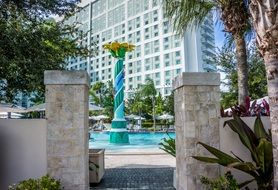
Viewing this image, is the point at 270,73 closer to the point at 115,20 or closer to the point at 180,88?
the point at 180,88

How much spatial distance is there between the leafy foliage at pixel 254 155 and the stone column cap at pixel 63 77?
250 centimetres

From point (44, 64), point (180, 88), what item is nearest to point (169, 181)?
point (180, 88)

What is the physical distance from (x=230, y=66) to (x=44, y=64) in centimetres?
1463

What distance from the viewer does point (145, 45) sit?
9556 cm

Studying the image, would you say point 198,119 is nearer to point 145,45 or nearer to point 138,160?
point 138,160

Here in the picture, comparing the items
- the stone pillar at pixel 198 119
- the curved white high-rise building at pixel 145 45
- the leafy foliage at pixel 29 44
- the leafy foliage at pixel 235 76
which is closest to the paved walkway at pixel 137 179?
the stone pillar at pixel 198 119

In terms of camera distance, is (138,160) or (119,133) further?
(119,133)

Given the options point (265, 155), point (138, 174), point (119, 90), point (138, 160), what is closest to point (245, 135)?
point (265, 155)

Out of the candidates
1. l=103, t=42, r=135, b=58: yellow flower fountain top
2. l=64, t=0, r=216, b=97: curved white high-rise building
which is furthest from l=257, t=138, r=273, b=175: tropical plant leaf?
l=64, t=0, r=216, b=97: curved white high-rise building

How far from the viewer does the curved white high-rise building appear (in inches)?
3428

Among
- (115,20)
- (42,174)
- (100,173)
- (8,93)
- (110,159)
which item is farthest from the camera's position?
(115,20)

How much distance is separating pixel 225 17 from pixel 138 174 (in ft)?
16.4

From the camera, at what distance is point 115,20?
107 metres

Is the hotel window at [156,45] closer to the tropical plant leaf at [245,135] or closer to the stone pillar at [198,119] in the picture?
the stone pillar at [198,119]
